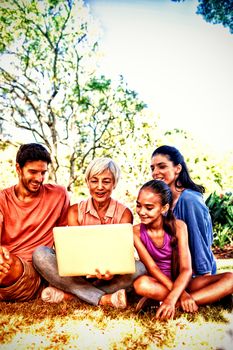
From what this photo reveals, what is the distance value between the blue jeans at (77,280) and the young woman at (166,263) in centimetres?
14

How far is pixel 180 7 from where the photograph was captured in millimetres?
2986

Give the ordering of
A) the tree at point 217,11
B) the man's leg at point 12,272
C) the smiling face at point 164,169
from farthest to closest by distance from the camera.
→ the tree at point 217,11, the smiling face at point 164,169, the man's leg at point 12,272

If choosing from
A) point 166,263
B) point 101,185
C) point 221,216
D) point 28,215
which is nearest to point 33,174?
point 28,215

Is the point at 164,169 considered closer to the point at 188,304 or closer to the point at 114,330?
the point at 188,304

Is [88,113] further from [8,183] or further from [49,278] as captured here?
[49,278]

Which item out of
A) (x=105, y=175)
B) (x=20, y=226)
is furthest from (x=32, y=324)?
(x=105, y=175)

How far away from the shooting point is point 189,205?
90.5 inches

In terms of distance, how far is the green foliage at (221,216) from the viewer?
3725 millimetres

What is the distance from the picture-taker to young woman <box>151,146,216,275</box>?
2.28 meters

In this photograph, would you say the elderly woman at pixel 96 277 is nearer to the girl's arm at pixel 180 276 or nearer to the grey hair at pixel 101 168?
the grey hair at pixel 101 168

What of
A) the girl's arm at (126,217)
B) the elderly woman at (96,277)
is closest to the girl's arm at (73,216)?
the elderly woman at (96,277)

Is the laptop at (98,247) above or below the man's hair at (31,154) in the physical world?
below

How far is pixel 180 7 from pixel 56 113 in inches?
60.7

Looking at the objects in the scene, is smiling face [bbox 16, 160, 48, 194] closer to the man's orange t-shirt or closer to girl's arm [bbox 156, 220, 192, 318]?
the man's orange t-shirt
